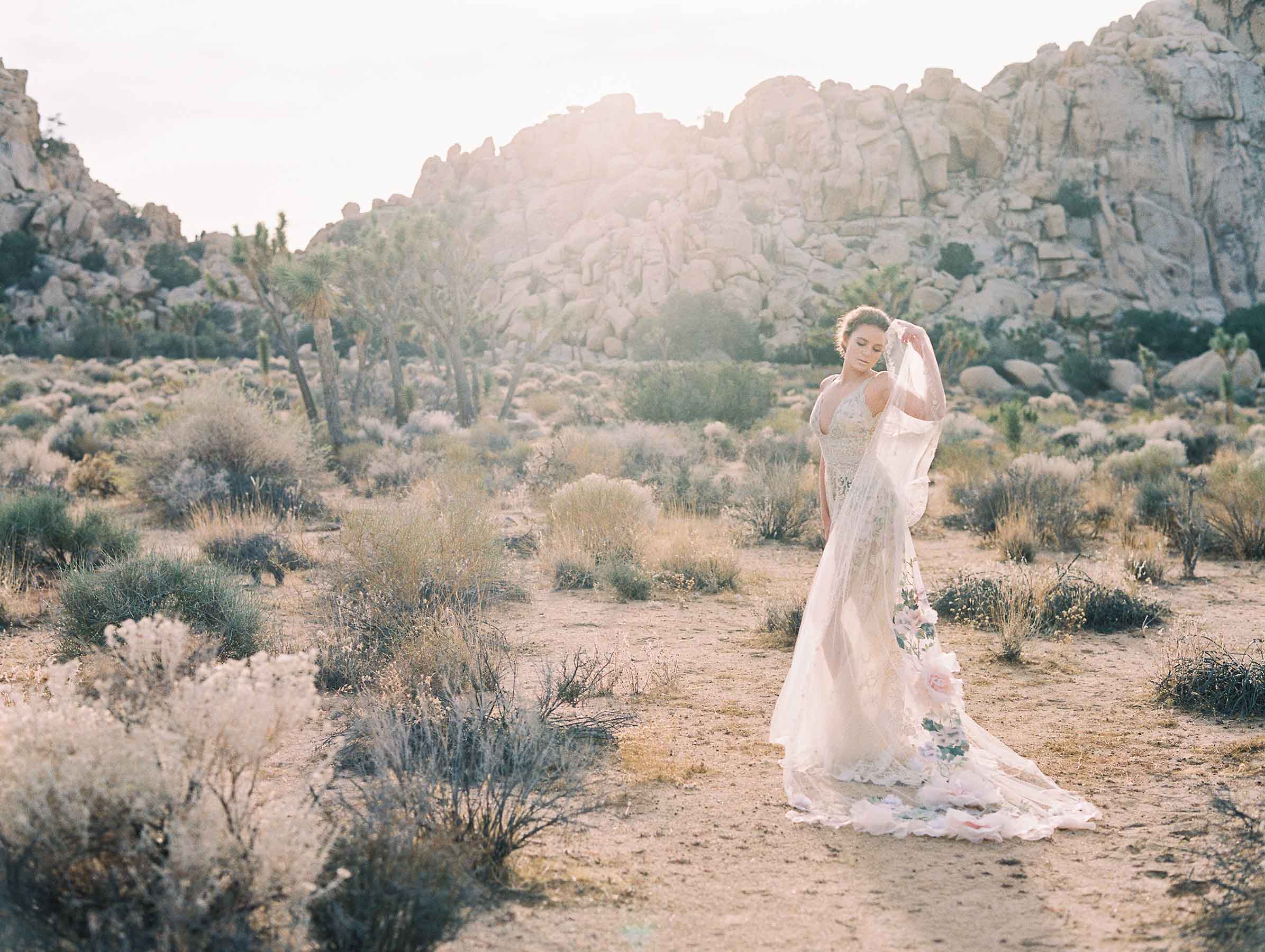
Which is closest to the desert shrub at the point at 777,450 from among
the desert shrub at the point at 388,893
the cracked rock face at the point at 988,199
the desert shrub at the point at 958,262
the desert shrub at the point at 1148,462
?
the desert shrub at the point at 1148,462

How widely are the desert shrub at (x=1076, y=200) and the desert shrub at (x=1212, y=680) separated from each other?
70838 mm

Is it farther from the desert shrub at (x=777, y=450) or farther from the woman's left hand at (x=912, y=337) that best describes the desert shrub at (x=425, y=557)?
the desert shrub at (x=777, y=450)

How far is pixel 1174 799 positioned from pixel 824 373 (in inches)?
1704

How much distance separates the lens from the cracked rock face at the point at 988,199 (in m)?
65.2

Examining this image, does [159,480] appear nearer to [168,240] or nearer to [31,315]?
[31,315]

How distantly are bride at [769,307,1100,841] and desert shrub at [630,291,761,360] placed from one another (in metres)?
52.5

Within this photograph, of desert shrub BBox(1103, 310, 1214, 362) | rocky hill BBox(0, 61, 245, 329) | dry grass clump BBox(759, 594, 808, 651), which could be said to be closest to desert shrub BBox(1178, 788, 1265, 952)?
dry grass clump BBox(759, 594, 808, 651)

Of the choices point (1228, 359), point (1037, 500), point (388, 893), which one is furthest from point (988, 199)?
point (388, 893)

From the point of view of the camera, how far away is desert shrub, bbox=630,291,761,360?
2302 inches

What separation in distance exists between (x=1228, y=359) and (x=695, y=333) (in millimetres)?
28367

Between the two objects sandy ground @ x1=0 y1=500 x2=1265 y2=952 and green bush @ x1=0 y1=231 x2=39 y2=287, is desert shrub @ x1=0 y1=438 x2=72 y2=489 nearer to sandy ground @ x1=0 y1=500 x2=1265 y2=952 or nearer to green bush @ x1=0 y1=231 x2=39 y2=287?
sandy ground @ x1=0 y1=500 x2=1265 y2=952

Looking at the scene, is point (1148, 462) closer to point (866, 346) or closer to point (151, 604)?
point (866, 346)

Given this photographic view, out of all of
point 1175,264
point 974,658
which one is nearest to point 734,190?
point 1175,264

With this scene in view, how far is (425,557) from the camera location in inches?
303
